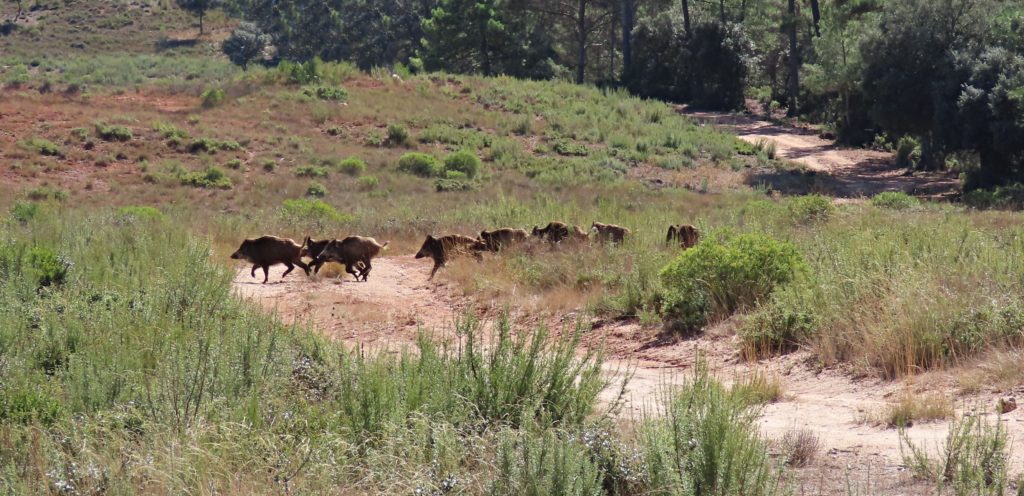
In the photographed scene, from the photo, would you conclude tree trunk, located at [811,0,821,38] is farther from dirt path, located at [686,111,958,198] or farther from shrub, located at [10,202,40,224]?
shrub, located at [10,202,40,224]

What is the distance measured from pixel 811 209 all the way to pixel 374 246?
8224mm

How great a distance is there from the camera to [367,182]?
3241cm

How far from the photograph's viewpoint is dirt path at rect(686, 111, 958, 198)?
35.0m

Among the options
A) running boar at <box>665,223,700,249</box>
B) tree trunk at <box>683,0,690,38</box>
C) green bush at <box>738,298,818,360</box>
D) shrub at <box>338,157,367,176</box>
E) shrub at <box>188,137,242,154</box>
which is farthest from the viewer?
tree trunk at <box>683,0,690,38</box>

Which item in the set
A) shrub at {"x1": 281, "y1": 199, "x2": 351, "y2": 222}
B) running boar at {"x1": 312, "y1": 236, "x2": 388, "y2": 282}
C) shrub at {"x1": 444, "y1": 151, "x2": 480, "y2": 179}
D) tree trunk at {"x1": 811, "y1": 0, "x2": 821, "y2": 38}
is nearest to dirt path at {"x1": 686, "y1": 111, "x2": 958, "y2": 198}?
tree trunk at {"x1": 811, "y1": 0, "x2": 821, "y2": 38}

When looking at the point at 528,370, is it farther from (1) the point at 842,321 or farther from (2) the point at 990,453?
(1) the point at 842,321

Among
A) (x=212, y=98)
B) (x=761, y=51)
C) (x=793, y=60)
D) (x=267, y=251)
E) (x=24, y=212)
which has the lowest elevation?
(x=24, y=212)

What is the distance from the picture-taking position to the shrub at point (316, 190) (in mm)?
30828

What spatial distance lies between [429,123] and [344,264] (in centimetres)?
2698

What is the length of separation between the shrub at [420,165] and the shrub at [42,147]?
→ 1161 cm

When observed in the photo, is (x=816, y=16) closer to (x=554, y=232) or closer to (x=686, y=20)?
(x=686, y=20)

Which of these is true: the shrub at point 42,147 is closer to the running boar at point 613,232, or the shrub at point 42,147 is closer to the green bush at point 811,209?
the running boar at point 613,232

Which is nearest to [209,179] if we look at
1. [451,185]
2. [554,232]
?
[451,185]

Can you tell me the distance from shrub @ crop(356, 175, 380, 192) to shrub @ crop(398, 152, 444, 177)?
2.17 m
